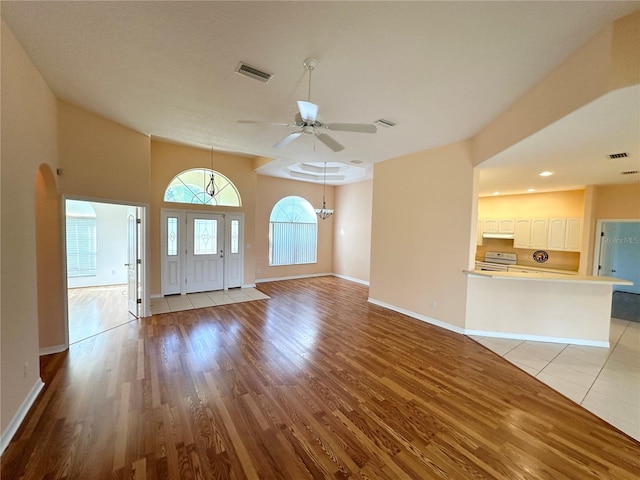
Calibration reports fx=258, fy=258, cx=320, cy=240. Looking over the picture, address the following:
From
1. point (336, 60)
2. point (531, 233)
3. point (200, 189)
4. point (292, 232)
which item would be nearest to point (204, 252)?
point (200, 189)

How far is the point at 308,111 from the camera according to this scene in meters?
2.29

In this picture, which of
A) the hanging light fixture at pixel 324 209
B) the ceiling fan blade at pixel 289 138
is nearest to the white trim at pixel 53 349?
the ceiling fan blade at pixel 289 138

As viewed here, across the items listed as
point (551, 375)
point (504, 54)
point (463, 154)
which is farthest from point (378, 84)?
point (551, 375)

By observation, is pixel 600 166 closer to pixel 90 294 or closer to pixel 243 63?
pixel 243 63

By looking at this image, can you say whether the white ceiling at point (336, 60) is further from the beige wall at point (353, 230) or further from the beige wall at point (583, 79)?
the beige wall at point (353, 230)

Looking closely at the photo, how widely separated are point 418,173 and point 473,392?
369 cm

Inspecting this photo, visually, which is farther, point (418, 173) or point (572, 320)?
point (418, 173)

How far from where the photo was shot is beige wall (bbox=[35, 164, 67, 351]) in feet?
10.4

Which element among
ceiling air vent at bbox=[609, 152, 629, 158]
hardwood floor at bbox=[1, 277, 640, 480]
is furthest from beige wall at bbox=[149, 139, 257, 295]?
ceiling air vent at bbox=[609, 152, 629, 158]

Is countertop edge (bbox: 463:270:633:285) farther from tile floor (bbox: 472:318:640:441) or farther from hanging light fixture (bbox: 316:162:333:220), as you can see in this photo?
hanging light fixture (bbox: 316:162:333:220)

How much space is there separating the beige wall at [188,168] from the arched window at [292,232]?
109 centimetres

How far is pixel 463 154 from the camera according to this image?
168 inches

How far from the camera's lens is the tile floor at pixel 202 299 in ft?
17.4

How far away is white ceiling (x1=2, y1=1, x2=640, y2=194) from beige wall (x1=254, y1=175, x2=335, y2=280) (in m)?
4.11
